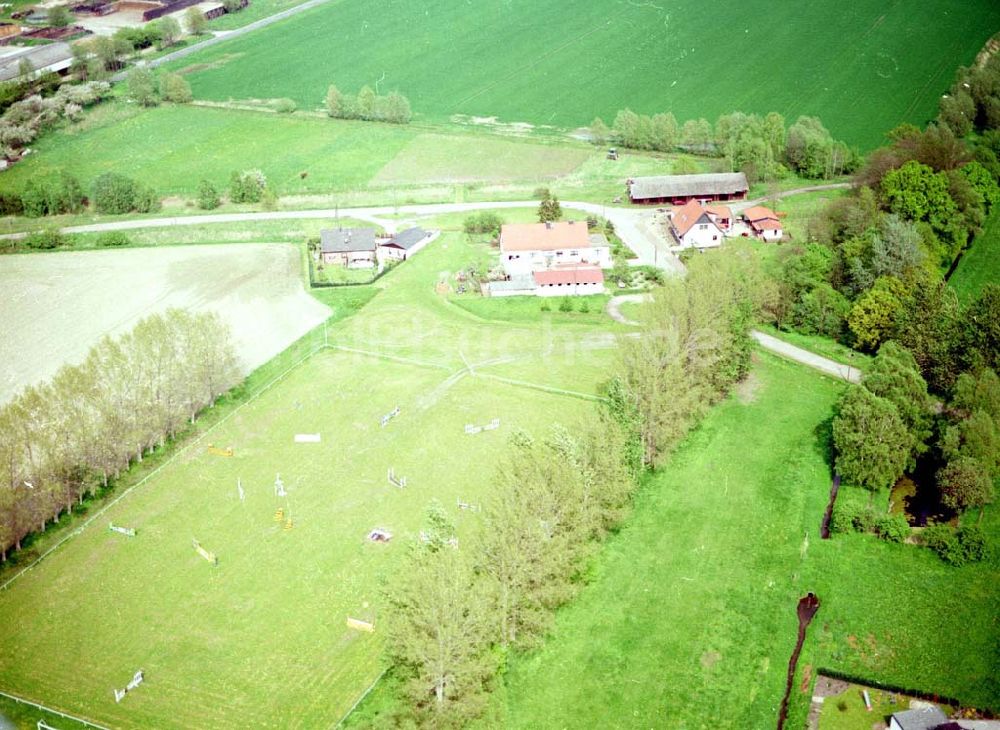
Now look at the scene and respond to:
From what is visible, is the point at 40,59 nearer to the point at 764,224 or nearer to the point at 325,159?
the point at 325,159

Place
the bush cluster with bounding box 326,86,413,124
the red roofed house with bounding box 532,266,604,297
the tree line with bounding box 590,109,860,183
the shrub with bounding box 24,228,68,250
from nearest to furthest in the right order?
the red roofed house with bounding box 532,266,604,297, the shrub with bounding box 24,228,68,250, the tree line with bounding box 590,109,860,183, the bush cluster with bounding box 326,86,413,124

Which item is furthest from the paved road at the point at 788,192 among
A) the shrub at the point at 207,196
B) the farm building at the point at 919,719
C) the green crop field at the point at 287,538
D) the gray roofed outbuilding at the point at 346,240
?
the farm building at the point at 919,719

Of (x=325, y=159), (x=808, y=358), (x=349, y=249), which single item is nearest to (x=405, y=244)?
(x=349, y=249)

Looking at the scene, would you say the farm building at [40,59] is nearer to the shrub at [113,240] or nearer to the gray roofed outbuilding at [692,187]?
the shrub at [113,240]

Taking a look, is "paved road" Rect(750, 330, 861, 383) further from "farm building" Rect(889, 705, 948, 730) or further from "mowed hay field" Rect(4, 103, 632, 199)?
"mowed hay field" Rect(4, 103, 632, 199)

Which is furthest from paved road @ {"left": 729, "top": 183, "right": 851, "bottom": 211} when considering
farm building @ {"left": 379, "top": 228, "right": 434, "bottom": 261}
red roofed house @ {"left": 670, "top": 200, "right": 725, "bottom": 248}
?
farm building @ {"left": 379, "top": 228, "right": 434, "bottom": 261}

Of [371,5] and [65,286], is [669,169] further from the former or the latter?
[371,5]

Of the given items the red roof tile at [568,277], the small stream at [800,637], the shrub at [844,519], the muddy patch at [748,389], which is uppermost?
the red roof tile at [568,277]
